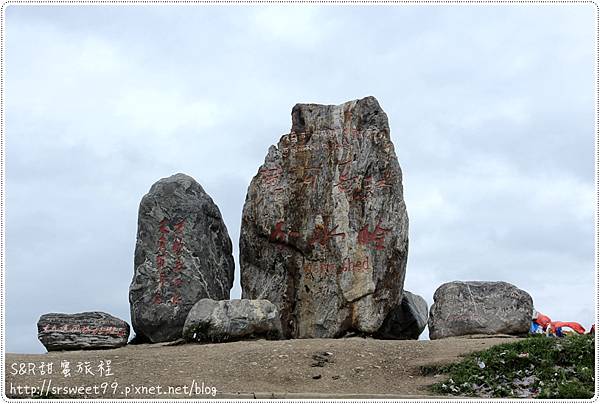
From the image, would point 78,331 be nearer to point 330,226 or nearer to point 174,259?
point 174,259

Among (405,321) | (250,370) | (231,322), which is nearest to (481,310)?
(405,321)

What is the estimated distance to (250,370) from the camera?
1081 cm

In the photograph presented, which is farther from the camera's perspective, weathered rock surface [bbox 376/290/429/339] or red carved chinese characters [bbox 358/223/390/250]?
weathered rock surface [bbox 376/290/429/339]

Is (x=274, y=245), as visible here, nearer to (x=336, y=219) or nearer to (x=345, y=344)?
(x=336, y=219)

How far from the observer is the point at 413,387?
10.3 metres

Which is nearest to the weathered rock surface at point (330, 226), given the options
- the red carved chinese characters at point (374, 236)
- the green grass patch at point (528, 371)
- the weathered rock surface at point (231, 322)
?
the red carved chinese characters at point (374, 236)

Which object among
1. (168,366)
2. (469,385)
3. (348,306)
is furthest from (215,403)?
(348,306)

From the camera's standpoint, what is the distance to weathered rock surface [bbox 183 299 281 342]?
13.1 meters

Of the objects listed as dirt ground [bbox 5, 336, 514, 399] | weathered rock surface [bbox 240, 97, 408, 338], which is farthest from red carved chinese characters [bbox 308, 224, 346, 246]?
dirt ground [bbox 5, 336, 514, 399]

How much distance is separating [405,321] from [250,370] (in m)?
5.57

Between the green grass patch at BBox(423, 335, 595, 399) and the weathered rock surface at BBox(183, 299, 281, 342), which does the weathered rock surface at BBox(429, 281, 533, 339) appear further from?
the weathered rock surface at BBox(183, 299, 281, 342)

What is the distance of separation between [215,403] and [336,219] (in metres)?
6.38

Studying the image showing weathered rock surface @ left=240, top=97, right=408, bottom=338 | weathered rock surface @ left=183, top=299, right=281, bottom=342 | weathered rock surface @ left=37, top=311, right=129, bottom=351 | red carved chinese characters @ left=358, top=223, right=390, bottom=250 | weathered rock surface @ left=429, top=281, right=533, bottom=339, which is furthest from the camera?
red carved chinese characters @ left=358, top=223, right=390, bottom=250

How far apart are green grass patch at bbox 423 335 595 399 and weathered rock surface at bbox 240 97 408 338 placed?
11.9 feet
